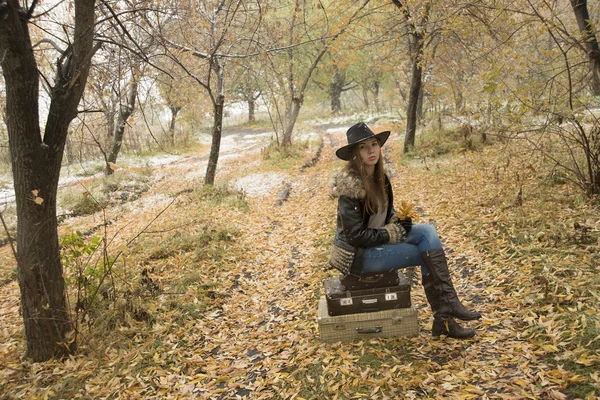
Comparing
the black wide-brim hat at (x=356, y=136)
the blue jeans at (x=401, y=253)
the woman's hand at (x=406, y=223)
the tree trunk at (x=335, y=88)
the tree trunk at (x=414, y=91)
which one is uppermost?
the tree trunk at (x=335, y=88)

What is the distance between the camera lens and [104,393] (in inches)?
132

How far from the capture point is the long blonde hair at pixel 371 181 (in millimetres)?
3496

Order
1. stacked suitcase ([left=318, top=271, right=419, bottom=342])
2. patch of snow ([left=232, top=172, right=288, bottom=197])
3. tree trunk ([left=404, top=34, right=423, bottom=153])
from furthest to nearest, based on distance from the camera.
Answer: patch of snow ([left=232, top=172, right=288, bottom=197]), tree trunk ([left=404, top=34, right=423, bottom=153]), stacked suitcase ([left=318, top=271, right=419, bottom=342])

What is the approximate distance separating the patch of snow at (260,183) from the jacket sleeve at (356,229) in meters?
7.52

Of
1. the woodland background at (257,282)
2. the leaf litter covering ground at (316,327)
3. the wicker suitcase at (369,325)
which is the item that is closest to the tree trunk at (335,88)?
the woodland background at (257,282)

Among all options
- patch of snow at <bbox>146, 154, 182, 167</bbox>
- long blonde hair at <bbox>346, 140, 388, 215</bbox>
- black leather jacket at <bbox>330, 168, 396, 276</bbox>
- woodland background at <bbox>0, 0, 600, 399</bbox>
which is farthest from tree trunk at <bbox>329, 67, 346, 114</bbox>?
black leather jacket at <bbox>330, 168, 396, 276</bbox>

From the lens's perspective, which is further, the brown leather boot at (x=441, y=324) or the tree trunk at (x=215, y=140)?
the tree trunk at (x=215, y=140)

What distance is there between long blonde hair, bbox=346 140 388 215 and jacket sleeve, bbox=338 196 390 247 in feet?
0.41

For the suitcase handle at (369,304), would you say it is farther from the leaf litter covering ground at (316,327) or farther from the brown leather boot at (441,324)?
the brown leather boot at (441,324)

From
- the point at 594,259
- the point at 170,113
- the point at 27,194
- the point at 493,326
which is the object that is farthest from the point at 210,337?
the point at 170,113

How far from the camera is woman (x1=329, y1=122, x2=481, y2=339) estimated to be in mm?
3398

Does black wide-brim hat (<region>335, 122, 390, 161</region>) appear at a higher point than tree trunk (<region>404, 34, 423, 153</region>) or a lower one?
lower

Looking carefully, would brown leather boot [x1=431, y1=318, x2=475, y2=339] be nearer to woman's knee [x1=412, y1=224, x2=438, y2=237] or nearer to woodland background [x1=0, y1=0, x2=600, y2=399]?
woodland background [x1=0, y1=0, x2=600, y2=399]

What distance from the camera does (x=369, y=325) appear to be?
3660mm
